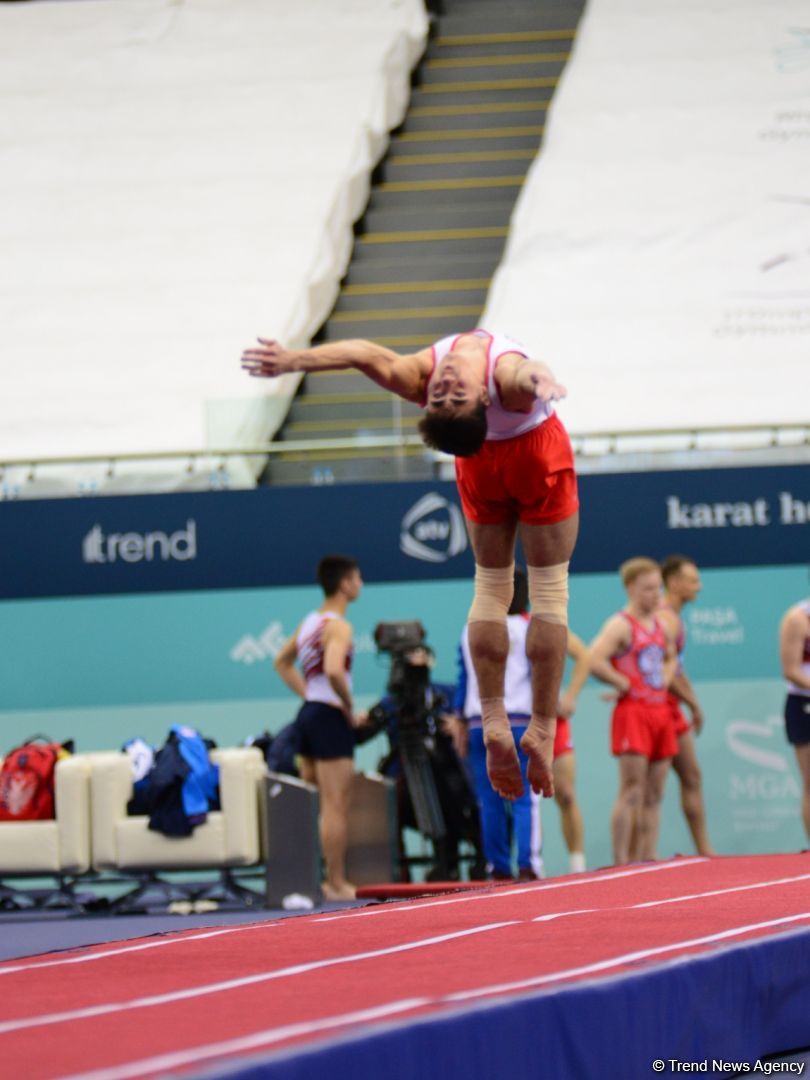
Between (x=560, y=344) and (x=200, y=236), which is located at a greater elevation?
(x=200, y=236)

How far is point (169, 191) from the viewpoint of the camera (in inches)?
560

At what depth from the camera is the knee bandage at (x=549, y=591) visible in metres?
5.22

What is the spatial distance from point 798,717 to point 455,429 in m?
3.86

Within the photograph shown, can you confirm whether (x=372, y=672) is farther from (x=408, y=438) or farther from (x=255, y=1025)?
(x=255, y=1025)

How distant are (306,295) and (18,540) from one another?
15.7ft

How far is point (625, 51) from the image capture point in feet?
49.9

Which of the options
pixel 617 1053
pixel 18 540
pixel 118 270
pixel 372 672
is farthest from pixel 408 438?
pixel 617 1053

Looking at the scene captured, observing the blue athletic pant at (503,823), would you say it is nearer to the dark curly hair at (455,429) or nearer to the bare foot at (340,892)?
the bare foot at (340,892)

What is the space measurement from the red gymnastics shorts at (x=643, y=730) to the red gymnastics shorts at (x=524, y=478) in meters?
2.73

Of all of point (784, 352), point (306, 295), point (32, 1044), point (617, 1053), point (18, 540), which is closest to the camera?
point (32, 1044)

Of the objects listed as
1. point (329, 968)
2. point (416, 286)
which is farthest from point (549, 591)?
point (416, 286)

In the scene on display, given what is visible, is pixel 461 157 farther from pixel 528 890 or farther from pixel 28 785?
pixel 528 890

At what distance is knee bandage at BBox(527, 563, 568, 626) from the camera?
5219 mm

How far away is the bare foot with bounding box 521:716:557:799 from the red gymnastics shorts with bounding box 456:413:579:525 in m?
0.70
